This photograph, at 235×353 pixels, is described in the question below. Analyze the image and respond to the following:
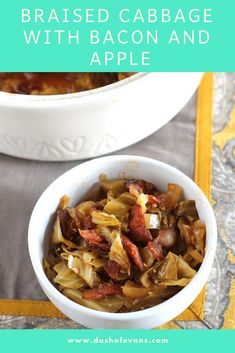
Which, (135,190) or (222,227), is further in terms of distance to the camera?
(222,227)

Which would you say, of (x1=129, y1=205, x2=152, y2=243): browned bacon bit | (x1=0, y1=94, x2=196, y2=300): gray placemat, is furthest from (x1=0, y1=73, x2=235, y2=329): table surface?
(x1=129, y1=205, x2=152, y2=243): browned bacon bit

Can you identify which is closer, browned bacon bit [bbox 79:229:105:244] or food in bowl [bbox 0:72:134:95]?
browned bacon bit [bbox 79:229:105:244]

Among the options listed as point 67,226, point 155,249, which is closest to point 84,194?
point 67,226

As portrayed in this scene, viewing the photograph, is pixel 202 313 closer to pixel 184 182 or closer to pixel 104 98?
pixel 184 182

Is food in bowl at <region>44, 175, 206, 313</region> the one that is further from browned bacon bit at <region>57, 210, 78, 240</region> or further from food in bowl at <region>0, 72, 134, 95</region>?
food in bowl at <region>0, 72, 134, 95</region>

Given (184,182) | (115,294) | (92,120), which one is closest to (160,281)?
(115,294)

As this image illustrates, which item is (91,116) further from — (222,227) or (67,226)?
(222,227)

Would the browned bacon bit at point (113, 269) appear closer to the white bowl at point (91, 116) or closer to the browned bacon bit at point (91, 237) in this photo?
the browned bacon bit at point (91, 237)
